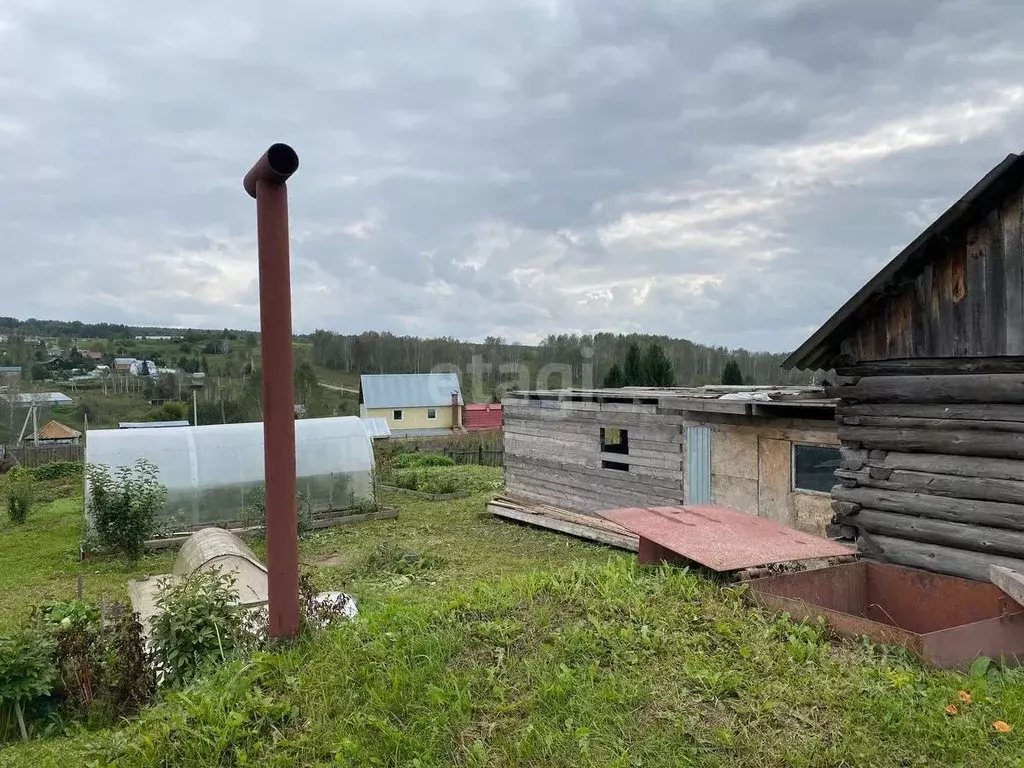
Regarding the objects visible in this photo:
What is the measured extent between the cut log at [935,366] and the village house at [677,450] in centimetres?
256

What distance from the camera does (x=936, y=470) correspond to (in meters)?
6.71


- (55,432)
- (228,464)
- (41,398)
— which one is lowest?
(55,432)

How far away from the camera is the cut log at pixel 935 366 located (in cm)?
620

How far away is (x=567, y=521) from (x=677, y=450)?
134 inches

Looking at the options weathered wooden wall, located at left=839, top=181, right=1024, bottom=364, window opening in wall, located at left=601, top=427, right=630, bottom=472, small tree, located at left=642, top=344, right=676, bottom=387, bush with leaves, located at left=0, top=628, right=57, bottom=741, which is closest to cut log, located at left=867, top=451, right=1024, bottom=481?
weathered wooden wall, located at left=839, top=181, right=1024, bottom=364

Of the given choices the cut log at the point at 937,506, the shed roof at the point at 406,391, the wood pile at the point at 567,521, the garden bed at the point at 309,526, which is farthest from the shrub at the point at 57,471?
the cut log at the point at 937,506

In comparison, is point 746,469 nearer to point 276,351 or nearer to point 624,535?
point 624,535

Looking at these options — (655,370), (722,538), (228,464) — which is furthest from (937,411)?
(655,370)

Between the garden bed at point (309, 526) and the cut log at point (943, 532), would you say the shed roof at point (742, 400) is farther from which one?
the garden bed at point (309, 526)

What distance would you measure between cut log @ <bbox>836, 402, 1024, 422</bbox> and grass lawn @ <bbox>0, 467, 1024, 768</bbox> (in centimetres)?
274

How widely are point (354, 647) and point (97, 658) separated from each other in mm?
2717

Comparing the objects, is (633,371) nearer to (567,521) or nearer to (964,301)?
(567,521)

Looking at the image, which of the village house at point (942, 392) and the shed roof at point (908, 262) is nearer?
the shed roof at point (908, 262)

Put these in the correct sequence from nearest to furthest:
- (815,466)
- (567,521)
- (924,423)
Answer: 1. (924,423)
2. (815,466)
3. (567,521)
